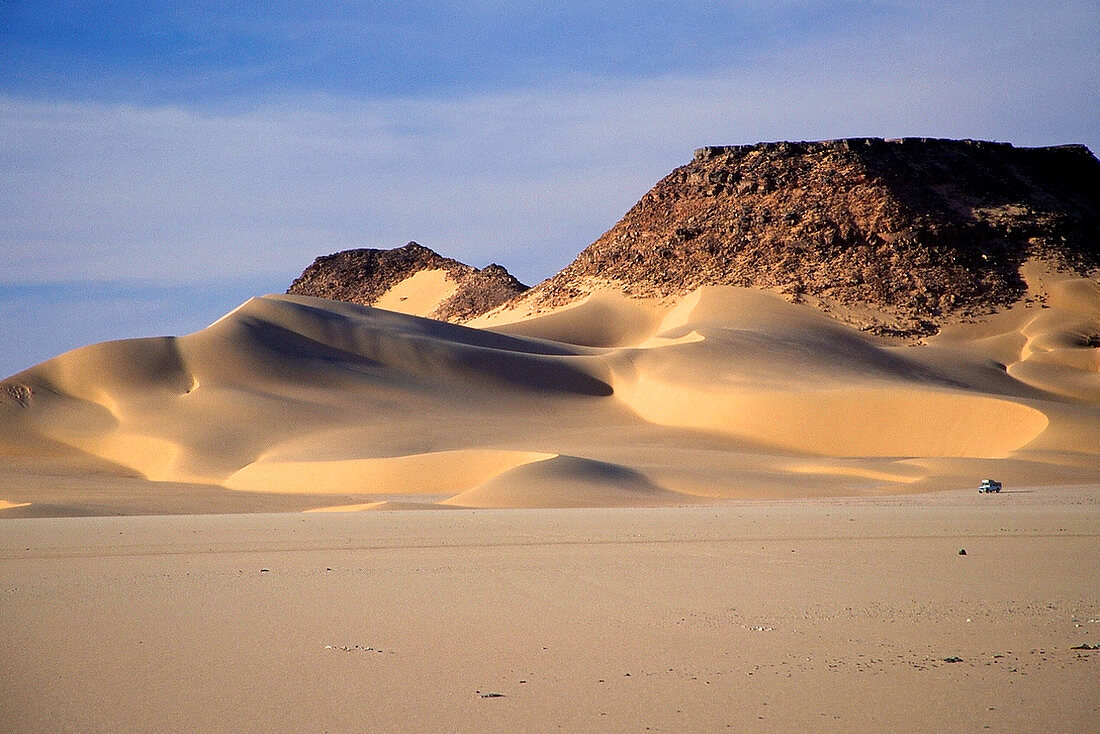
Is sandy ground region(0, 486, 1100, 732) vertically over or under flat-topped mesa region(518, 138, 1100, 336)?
under

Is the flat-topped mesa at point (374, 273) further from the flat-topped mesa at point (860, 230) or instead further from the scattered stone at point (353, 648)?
the scattered stone at point (353, 648)

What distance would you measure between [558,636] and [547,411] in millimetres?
43399

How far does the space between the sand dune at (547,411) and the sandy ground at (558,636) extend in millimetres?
15334

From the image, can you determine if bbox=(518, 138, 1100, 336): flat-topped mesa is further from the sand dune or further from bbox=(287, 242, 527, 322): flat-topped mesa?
bbox=(287, 242, 527, 322): flat-topped mesa

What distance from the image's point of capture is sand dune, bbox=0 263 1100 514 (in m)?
33.6

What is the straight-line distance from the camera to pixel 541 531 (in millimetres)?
16891

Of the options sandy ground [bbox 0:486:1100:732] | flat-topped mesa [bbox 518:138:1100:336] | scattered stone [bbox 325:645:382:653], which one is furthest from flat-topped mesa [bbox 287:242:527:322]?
scattered stone [bbox 325:645:382:653]

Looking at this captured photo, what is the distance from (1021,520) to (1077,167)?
7945cm

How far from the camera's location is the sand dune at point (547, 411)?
3359cm

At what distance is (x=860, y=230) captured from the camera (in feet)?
243

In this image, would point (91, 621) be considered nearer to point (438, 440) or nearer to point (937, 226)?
point (438, 440)

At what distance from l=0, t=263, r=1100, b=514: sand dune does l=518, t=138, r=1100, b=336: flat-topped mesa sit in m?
4.19

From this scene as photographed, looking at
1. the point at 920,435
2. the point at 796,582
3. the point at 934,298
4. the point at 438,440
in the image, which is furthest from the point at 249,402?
the point at 934,298

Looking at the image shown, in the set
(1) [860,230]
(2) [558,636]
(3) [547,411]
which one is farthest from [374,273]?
(2) [558,636]
